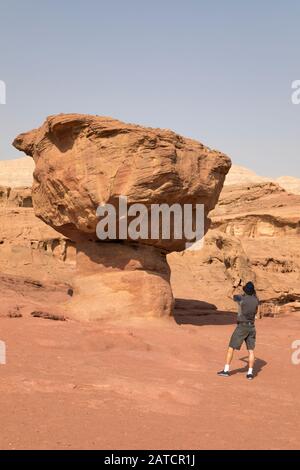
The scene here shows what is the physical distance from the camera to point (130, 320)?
902cm

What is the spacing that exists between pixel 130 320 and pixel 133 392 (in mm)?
4409

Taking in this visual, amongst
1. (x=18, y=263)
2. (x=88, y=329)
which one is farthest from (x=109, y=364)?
(x=18, y=263)

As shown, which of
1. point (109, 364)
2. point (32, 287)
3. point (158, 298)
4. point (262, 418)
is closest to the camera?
point (262, 418)

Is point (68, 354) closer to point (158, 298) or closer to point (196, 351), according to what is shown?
point (196, 351)

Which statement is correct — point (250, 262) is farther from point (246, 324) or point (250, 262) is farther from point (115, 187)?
point (246, 324)

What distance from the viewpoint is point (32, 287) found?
42.9 ft

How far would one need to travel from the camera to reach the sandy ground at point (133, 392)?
351 centimetres

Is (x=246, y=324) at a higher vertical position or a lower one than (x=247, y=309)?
lower

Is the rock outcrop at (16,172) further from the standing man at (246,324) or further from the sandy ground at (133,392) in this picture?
the standing man at (246,324)

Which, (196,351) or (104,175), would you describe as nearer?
(196,351)

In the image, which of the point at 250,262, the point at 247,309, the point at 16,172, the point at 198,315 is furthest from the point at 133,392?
the point at 16,172

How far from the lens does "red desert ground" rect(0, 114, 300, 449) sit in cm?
380

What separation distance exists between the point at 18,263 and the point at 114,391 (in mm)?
13809

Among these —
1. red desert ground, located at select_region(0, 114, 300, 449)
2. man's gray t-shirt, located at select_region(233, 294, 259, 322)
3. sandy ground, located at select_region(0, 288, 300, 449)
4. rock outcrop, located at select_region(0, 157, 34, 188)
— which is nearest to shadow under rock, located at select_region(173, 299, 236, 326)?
red desert ground, located at select_region(0, 114, 300, 449)
